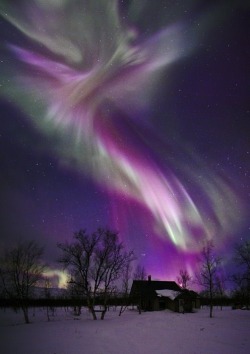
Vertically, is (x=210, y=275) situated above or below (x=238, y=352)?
above

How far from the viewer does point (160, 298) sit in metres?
73.0

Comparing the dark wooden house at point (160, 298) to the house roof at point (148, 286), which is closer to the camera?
the dark wooden house at point (160, 298)

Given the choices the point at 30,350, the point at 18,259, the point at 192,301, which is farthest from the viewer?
the point at 192,301

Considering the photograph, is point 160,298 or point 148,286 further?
point 148,286

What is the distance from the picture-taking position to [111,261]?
49.6m

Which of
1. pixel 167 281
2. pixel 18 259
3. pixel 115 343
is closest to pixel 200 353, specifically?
pixel 115 343

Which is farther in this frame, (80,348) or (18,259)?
(18,259)

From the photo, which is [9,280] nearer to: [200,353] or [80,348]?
[80,348]

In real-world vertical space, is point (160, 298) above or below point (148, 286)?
below

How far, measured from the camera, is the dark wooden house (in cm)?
6894

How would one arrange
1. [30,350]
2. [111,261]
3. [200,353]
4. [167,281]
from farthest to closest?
[167,281] < [111,261] < [30,350] < [200,353]

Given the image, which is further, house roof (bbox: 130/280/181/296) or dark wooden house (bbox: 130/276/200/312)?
house roof (bbox: 130/280/181/296)

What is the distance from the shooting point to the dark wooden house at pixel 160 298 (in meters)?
68.9

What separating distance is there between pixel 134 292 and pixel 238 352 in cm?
6633
